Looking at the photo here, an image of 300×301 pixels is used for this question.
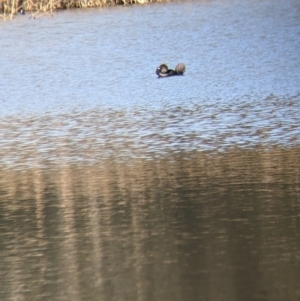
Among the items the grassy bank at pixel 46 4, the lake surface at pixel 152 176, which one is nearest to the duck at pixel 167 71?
the lake surface at pixel 152 176

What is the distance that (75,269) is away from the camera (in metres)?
5.49

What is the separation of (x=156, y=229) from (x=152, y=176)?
1.57 m

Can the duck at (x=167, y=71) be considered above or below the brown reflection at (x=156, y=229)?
below

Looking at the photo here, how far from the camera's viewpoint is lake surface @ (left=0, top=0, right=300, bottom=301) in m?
5.29

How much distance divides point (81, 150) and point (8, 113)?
294cm

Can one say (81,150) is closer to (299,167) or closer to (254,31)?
(299,167)

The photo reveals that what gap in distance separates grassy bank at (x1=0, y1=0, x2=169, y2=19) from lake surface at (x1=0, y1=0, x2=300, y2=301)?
10197 mm

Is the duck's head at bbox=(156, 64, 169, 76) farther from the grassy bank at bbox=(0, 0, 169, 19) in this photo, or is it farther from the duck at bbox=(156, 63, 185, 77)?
the grassy bank at bbox=(0, 0, 169, 19)

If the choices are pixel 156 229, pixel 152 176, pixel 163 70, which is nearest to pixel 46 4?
pixel 163 70

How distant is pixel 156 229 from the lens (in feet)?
20.2

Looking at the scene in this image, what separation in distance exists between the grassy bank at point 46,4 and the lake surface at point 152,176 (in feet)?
33.5

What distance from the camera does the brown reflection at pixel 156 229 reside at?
5105 millimetres

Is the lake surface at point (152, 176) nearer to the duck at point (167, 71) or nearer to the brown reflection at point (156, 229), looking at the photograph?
the brown reflection at point (156, 229)

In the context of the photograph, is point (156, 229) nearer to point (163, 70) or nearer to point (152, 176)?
point (152, 176)
